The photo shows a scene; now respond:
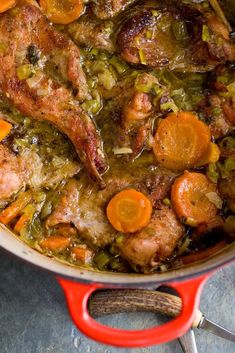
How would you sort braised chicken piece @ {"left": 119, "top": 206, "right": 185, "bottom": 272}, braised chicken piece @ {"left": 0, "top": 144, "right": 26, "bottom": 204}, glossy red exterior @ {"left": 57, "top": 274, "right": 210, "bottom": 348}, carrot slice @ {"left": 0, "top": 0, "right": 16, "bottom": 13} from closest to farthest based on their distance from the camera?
Result: glossy red exterior @ {"left": 57, "top": 274, "right": 210, "bottom": 348} < braised chicken piece @ {"left": 119, "top": 206, "right": 185, "bottom": 272} < braised chicken piece @ {"left": 0, "top": 144, "right": 26, "bottom": 204} < carrot slice @ {"left": 0, "top": 0, "right": 16, "bottom": 13}

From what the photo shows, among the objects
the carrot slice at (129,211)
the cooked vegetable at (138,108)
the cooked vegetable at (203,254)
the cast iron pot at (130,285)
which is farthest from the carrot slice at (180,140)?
the cast iron pot at (130,285)

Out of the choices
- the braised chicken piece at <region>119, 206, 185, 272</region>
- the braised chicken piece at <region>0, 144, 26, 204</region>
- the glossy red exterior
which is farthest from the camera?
the braised chicken piece at <region>0, 144, 26, 204</region>

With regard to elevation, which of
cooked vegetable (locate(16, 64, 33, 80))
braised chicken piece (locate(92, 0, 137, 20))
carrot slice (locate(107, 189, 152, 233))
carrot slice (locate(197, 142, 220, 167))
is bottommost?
carrot slice (locate(197, 142, 220, 167))

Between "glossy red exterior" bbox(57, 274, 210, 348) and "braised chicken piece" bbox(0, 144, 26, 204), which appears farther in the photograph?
"braised chicken piece" bbox(0, 144, 26, 204)

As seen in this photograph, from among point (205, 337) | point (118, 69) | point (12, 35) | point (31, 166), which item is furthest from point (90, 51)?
point (205, 337)

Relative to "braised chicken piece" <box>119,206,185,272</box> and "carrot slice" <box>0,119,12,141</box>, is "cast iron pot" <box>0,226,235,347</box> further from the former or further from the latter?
"carrot slice" <box>0,119,12,141</box>

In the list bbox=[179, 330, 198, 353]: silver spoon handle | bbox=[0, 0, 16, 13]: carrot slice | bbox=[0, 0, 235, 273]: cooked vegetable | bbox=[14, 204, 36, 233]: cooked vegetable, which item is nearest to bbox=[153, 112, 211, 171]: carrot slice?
bbox=[0, 0, 235, 273]: cooked vegetable

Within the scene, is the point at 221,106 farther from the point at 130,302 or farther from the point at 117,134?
the point at 130,302
